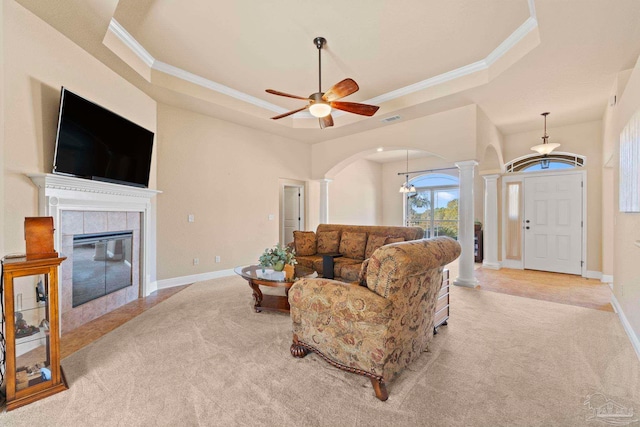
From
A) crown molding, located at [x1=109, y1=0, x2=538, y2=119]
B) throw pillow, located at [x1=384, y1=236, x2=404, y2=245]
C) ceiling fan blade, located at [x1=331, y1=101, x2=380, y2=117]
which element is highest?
crown molding, located at [x1=109, y1=0, x2=538, y2=119]

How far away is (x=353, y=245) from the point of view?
4637 millimetres

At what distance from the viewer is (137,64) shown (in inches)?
132

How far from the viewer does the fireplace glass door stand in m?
2.95

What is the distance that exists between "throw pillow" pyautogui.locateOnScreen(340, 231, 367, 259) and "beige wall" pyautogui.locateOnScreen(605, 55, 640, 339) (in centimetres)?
297

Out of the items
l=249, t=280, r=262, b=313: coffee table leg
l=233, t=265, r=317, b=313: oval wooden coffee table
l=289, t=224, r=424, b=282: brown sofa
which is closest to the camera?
l=233, t=265, r=317, b=313: oval wooden coffee table

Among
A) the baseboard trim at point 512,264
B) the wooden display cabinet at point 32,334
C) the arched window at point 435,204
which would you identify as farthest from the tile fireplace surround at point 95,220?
the arched window at point 435,204

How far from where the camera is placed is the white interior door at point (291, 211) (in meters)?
6.59

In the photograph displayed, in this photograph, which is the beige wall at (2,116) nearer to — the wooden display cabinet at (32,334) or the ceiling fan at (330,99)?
the wooden display cabinet at (32,334)

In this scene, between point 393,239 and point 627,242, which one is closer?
point 627,242

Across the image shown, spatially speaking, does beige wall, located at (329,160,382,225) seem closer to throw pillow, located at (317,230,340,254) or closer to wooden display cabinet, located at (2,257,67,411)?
throw pillow, located at (317,230,340,254)

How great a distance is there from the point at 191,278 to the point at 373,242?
10.2ft

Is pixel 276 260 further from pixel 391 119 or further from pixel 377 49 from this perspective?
pixel 391 119

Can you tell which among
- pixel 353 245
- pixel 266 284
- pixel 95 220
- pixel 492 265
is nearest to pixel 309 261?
pixel 353 245

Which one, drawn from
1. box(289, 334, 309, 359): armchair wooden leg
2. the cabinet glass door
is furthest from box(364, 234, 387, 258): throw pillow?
the cabinet glass door
